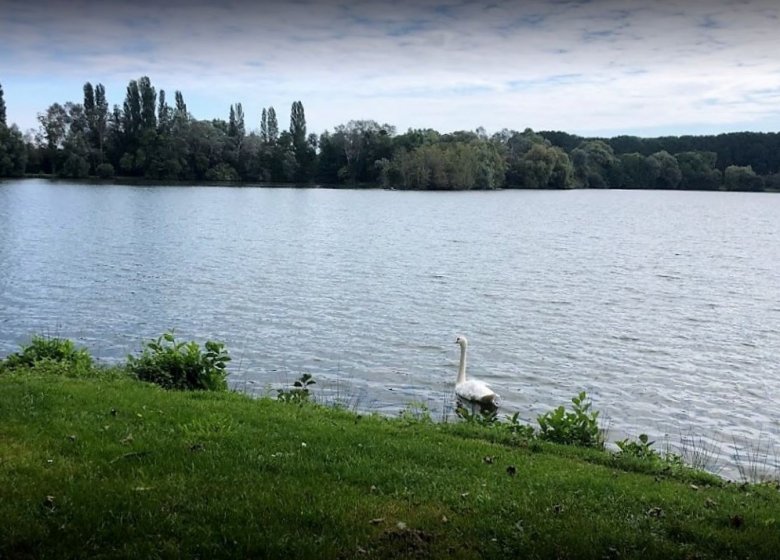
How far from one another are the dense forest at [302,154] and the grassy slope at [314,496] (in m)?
135

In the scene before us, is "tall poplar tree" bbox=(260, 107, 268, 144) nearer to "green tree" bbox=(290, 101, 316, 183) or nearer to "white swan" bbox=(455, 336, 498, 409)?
"green tree" bbox=(290, 101, 316, 183)

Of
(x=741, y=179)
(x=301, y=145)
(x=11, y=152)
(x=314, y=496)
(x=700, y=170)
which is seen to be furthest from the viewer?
(x=700, y=170)

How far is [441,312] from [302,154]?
153m

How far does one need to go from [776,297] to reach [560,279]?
32.6ft

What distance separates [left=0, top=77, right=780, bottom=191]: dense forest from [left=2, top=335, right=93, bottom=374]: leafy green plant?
12711cm

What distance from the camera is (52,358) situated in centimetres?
1487

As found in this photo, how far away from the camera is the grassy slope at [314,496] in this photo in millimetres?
5984

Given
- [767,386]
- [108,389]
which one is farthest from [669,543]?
[767,386]

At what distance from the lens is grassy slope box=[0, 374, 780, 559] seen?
5984 mm

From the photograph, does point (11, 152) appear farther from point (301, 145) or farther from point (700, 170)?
point (700, 170)

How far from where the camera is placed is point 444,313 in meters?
26.4

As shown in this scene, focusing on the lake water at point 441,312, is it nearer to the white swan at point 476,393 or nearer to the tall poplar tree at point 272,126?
the white swan at point 476,393

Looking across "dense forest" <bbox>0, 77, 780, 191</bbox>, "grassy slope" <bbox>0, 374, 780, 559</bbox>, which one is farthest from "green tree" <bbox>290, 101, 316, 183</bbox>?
"grassy slope" <bbox>0, 374, 780, 559</bbox>

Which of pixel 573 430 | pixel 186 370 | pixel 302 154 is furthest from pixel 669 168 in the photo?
pixel 186 370
